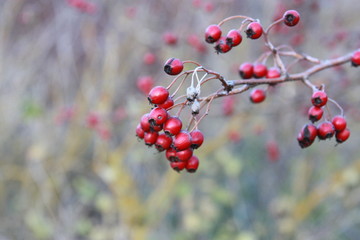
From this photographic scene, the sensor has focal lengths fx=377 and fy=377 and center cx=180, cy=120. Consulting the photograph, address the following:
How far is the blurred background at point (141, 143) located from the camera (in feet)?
11.7

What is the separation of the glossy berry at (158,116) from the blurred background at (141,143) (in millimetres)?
1744

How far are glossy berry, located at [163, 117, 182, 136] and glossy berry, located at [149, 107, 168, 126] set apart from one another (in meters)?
0.01

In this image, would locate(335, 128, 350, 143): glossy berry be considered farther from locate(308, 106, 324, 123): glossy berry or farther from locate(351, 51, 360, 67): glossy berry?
locate(351, 51, 360, 67): glossy berry

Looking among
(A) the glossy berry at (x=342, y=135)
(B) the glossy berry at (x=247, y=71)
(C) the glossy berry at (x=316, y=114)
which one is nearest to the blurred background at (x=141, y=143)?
(B) the glossy berry at (x=247, y=71)

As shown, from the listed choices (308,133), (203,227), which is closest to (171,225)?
(203,227)

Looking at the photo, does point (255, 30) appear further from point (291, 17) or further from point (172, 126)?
point (172, 126)

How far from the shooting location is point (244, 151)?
5.79m

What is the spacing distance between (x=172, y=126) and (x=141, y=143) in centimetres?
316

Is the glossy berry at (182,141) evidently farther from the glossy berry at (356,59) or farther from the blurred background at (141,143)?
the blurred background at (141,143)

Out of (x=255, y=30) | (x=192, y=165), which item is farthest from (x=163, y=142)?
(x=255, y=30)

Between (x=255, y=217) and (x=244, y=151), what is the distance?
146cm

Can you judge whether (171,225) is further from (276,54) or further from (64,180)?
(276,54)

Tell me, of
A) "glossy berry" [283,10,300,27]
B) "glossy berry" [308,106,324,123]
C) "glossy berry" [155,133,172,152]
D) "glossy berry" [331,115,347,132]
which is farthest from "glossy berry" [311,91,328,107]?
"glossy berry" [155,133,172,152]

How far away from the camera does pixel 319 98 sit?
3.89 feet
